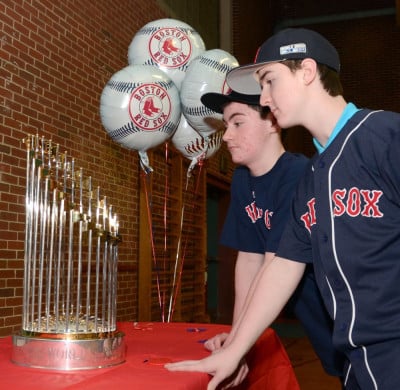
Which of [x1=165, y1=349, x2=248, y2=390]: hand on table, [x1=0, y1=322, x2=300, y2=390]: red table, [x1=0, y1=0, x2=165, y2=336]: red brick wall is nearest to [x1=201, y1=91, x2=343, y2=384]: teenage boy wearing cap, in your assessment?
[x1=0, y1=322, x2=300, y2=390]: red table

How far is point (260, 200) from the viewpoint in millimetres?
1809

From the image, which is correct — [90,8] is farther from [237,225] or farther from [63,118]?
[237,225]

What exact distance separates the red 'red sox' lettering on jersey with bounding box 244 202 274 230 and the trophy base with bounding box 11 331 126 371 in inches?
27.0

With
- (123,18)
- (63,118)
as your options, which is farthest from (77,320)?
(123,18)

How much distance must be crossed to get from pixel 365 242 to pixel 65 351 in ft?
2.40

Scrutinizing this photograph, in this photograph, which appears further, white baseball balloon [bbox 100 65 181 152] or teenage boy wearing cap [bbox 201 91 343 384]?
white baseball balloon [bbox 100 65 181 152]

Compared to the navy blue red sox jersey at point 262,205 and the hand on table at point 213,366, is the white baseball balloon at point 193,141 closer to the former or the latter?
the navy blue red sox jersey at point 262,205

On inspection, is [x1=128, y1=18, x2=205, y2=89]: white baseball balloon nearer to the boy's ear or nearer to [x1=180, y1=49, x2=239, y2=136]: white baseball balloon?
[x1=180, y1=49, x2=239, y2=136]: white baseball balloon

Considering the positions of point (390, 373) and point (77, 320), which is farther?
point (77, 320)

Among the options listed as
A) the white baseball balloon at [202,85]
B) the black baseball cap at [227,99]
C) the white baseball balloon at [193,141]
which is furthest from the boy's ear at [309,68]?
the white baseball balloon at [193,141]

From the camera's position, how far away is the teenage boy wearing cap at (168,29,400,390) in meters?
1.15

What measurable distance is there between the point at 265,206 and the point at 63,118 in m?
2.84

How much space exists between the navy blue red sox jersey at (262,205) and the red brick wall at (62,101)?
2.08m

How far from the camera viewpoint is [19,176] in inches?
145
